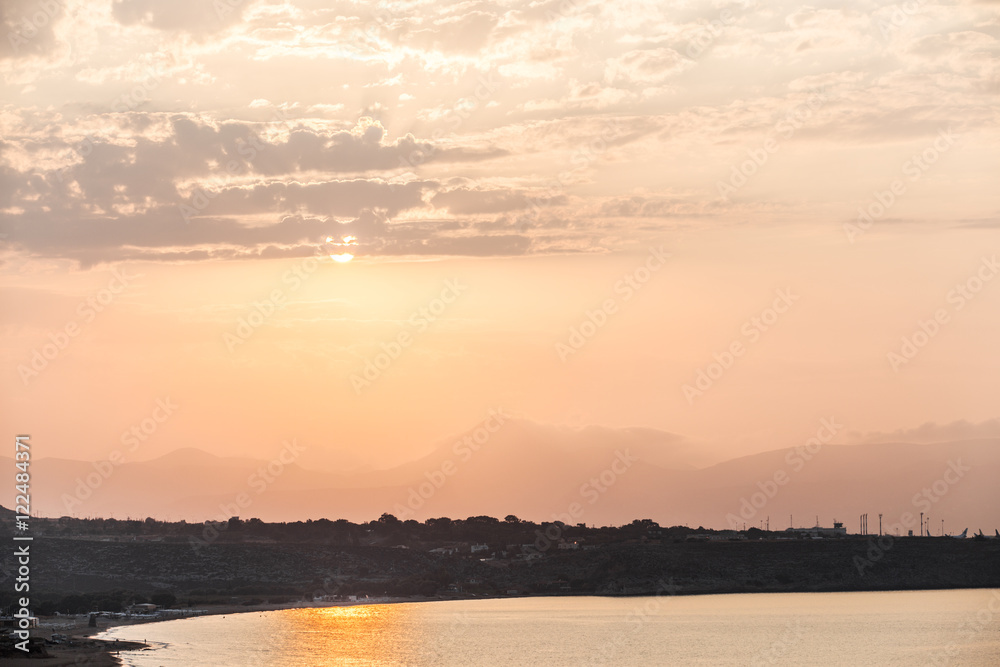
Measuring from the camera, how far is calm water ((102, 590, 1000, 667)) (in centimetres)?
9869

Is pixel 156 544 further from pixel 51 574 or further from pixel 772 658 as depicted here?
pixel 772 658

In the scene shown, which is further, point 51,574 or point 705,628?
point 51,574

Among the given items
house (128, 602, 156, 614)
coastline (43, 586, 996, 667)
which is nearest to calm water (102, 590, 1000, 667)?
coastline (43, 586, 996, 667)

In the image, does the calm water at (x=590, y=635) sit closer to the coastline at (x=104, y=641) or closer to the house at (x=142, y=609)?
the coastline at (x=104, y=641)

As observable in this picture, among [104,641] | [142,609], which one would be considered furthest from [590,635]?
[142,609]

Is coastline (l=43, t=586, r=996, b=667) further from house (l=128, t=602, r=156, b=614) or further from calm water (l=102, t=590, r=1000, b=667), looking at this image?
house (l=128, t=602, r=156, b=614)

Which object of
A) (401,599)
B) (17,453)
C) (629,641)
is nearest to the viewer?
(17,453)

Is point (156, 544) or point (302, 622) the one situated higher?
point (156, 544)

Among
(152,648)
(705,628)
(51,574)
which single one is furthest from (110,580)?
(705,628)

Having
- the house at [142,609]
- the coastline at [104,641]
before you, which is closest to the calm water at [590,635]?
the coastline at [104,641]

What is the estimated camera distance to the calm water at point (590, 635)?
98688 millimetres

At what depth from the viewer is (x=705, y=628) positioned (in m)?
130

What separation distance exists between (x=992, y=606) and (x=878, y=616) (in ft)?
110

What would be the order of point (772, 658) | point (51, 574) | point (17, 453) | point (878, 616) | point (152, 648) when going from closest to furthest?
point (17, 453)
point (152, 648)
point (772, 658)
point (878, 616)
point (51, 574)
